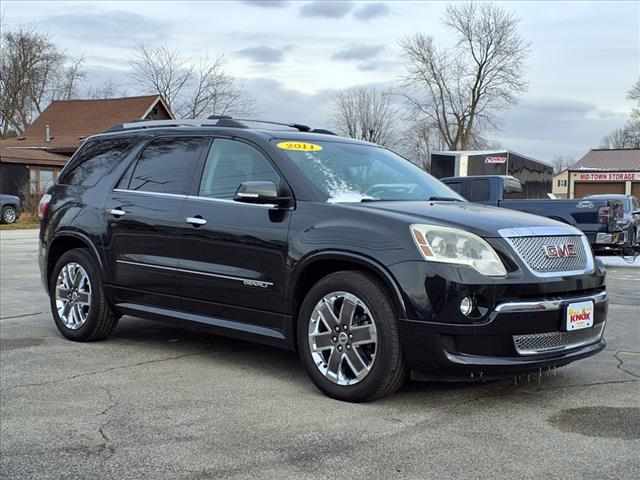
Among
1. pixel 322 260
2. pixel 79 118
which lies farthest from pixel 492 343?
pixel 79 118

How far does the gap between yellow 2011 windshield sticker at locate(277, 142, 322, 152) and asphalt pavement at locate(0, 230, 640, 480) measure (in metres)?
1.63

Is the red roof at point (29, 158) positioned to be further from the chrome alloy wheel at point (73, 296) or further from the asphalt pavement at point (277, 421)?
the asphalt pavement at point (277, 421)

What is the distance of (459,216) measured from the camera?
4.44 meters

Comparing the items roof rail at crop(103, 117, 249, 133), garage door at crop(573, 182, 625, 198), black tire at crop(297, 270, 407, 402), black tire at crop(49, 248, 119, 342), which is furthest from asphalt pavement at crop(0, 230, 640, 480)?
garage door at crop(573, 182, 625, 198)

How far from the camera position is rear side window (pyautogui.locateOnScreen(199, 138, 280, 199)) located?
202 inches

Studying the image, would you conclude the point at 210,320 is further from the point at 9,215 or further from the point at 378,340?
the point at 9,215

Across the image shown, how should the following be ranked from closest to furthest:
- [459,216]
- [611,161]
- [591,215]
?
[459,216] < [591,215] < [611,161]

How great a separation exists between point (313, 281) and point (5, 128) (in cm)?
5983

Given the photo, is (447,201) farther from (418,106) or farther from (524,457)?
(418,106)

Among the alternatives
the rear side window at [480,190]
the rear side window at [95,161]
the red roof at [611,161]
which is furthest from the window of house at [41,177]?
the red roof at [611,161]

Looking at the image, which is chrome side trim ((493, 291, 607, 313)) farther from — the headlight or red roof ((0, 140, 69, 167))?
red roof ((0, 140, 69, 167))

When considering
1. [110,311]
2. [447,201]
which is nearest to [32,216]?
[110,311]

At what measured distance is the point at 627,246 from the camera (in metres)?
13.9

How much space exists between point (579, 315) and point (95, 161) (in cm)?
435
